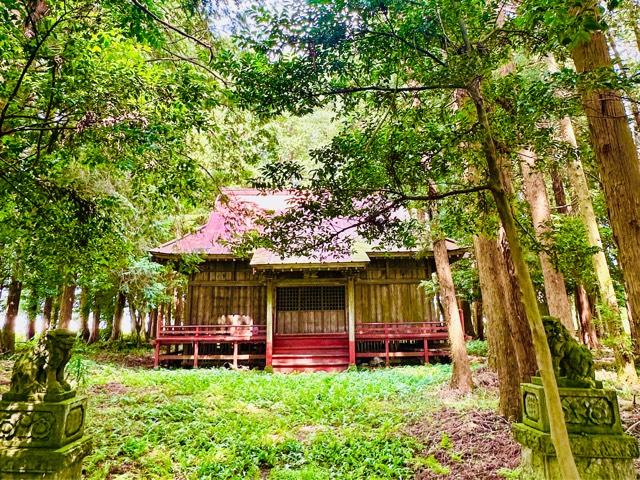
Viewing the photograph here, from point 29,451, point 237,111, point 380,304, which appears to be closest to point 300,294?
point 380,304

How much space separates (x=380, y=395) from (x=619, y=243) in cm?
674

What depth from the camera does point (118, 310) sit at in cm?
2238

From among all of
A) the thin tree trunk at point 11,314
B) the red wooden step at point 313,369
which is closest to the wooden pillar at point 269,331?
the red wooden step at point 313,369

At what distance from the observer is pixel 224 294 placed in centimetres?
1562

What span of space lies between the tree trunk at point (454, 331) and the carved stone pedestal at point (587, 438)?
5081 millimetres

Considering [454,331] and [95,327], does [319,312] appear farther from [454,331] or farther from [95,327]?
[95,327]

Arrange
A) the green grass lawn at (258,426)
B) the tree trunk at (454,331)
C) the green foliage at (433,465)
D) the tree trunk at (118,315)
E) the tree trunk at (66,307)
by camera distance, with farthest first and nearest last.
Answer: the tree trunk at (118,315) < the tree trunk at (66,307) < the tree trunk at (454,331) < the green grass lawn at (258,426) < the green foliage at (433,465)

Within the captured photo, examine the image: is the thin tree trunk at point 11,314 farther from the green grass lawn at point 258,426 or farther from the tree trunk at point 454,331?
the tree trunk at point 454,331

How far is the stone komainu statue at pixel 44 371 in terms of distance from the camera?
372cm

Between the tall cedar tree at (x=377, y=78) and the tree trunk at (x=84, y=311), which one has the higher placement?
the tall cedar tree at (x=377, y=78)

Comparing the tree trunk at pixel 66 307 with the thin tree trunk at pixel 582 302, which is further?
the thin tree trunk at pixel 582 302

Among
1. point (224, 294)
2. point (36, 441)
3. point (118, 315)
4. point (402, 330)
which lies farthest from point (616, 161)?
point (118, 315)

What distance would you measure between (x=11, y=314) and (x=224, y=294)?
889cm

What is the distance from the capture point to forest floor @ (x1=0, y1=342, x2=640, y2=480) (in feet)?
16.5
